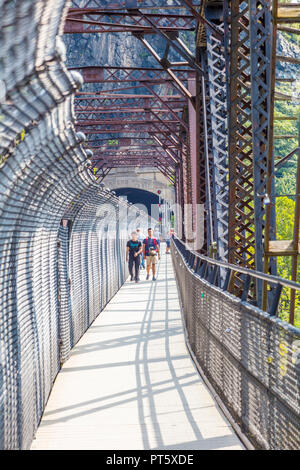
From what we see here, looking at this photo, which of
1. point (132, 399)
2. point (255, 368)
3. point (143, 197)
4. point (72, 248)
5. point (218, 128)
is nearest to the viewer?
point (255, 368)

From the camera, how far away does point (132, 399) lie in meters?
7.59

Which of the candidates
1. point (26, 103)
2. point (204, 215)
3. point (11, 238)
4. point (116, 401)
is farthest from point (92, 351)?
point (204, 215)

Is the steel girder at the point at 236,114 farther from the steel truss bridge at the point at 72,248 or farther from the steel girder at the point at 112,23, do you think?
Result: the steel girder at the point at 112,23

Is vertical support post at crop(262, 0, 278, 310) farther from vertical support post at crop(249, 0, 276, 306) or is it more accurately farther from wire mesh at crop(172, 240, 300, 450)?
wire mesh at crop(172, 240, 300, 450)

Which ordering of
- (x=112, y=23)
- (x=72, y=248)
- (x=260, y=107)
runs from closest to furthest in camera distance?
(x=260, y=107) < (x=72, y=248) < (x=112, y=23)

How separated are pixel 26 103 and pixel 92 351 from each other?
7413mm

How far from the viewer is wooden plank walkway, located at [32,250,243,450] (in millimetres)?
5992

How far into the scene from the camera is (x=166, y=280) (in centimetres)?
2659

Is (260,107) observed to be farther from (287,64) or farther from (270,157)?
(287,64)

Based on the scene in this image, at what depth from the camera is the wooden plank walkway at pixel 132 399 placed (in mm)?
5992

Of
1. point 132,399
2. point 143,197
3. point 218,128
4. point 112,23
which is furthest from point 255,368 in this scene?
point 143,197

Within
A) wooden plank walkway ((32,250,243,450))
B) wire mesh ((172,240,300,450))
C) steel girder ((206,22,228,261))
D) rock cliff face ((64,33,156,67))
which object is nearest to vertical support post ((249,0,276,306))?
wire mesh ((172,240,300,450))

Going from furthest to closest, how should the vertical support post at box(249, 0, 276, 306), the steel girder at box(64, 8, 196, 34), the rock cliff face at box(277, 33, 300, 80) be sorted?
1. the rock cliff face at box(277, 33, 300, 80)
2. the steel girder at box(64, 8, 196, 34)
3. the vertical support post at box(249, 0, 276, 306)

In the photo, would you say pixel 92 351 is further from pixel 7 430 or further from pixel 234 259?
pixel 7 430
